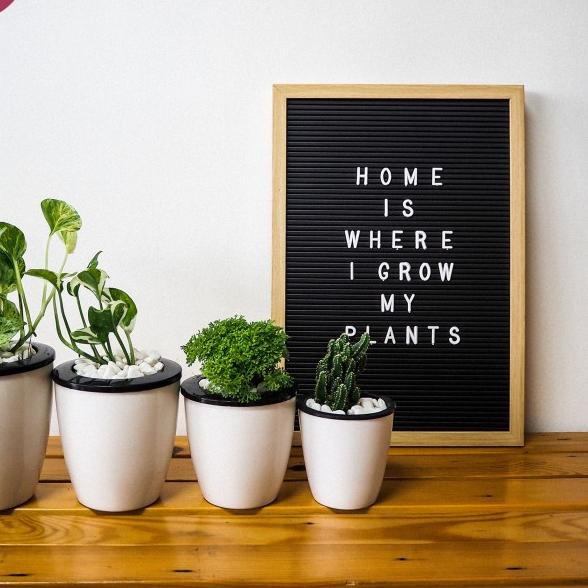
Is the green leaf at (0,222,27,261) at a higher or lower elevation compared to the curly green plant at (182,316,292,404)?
higher

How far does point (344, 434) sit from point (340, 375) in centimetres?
10

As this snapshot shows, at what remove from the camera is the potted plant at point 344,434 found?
3.34 feet

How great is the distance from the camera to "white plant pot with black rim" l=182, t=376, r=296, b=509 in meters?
1.00

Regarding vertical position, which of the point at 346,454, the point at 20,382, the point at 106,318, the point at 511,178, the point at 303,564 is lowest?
the point at 303,564

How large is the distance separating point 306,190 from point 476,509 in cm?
68

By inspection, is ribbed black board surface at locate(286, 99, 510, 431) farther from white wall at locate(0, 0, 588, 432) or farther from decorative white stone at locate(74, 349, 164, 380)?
decorative white stone at locate(74, 349, 164, 380)

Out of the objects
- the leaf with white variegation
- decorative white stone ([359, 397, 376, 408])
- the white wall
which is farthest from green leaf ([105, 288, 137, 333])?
decorative white stone ([359, 397, 376, 408])

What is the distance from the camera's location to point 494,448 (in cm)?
132

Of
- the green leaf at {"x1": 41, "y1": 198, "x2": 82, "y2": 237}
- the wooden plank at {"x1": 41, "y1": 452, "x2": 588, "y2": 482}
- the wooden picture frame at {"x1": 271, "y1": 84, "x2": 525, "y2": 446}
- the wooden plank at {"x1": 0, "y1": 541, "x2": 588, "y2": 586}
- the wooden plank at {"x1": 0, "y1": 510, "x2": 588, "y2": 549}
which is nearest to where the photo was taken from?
the wooden plank at {"x1": 0, "y1": 541, "x2": 588, "y2": 586}

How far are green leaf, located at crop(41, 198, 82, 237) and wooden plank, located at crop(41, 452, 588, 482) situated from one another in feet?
1.51

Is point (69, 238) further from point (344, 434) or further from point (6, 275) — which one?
point (344, 434)

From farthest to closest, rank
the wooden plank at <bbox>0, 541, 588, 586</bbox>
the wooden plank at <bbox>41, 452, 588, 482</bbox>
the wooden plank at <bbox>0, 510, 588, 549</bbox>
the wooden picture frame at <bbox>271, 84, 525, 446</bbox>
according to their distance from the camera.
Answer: the wooden picture frame at <bbox>271, 84, 525, 446</bbox> < the wooden plank at <bbox>41, 452, 588, 482</bbox> < the wooden plank at <bbox>0, 510, 588, 549</bbox> < the wooden plank at <bbox>0, 541, 588, 586</bbox>

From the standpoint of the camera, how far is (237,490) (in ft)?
3.40

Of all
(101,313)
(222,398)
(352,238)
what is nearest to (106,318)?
(101,313)
